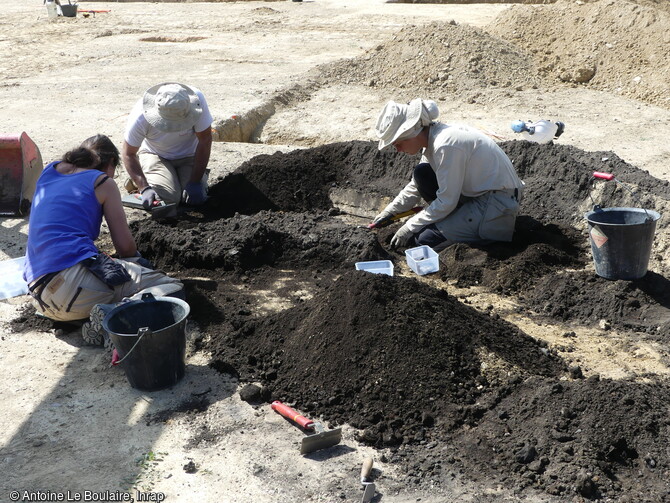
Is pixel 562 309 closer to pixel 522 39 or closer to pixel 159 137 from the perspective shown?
pixel 159 137

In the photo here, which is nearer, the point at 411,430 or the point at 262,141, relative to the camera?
the point at 411,430

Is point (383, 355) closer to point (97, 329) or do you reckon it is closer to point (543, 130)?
point (97, 329)

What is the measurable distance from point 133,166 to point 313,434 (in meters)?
3.94

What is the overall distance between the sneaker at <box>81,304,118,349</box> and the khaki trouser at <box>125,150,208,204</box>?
2.55 meters

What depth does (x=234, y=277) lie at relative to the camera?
585 cm

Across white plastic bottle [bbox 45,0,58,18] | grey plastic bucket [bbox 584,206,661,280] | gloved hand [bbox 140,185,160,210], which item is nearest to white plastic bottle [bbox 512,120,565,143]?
grey plastic bucket [bbox 584,206,661,280]

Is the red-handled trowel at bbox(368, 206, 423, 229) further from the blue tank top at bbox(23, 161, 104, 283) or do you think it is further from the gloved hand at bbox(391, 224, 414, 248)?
the blue tank top at bbox(23, 161, 104, 283)

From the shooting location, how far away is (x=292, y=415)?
3.89 meters

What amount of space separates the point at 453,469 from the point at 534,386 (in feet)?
2.35

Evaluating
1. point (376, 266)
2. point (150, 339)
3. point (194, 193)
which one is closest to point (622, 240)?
point (376, 266)

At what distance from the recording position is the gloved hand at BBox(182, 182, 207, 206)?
727 centimetres

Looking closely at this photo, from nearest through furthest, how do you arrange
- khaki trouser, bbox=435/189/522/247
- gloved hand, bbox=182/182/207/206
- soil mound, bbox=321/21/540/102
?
khaki trouser, bbox=435/189/522/247
gloved hand, bbox=182/182/207/206
soil mound, bbox=321/21/540/102

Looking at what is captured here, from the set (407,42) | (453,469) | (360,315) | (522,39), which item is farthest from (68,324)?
(522,39)

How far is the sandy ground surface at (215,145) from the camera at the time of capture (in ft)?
11.7
